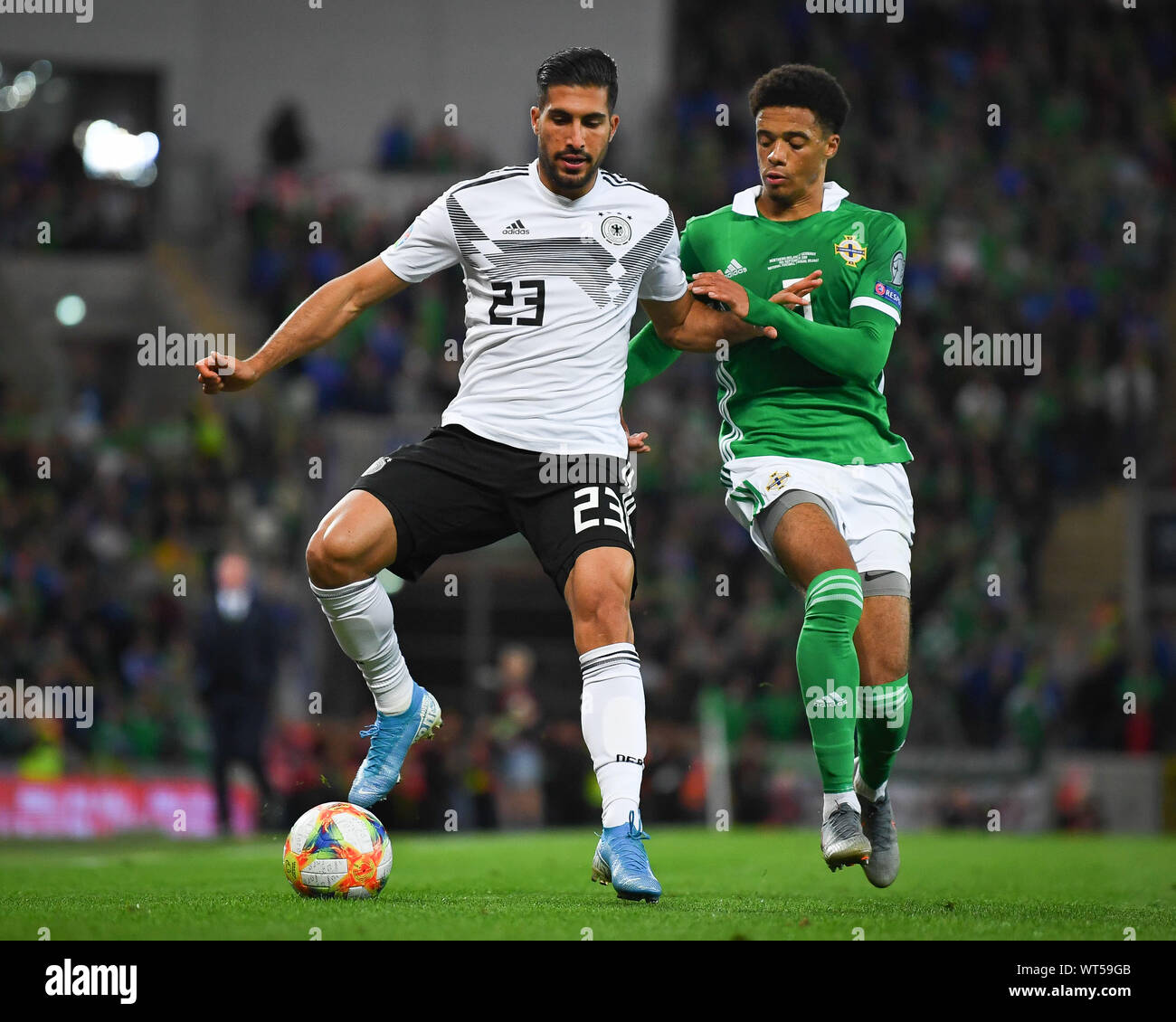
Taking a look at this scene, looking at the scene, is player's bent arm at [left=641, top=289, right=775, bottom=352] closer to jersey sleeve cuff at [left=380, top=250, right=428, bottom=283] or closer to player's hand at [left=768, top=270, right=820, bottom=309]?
player's hand at [left=768, top=270, right=820, bottom=309]

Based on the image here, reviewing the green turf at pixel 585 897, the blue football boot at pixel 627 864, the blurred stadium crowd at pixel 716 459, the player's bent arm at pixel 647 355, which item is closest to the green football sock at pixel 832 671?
the green turf at pixel 585 897

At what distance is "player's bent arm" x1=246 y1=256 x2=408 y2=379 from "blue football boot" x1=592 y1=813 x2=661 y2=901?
1.94 meters

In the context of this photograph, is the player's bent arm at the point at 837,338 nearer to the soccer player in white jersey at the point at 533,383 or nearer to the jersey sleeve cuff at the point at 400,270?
the soccer player in white jersey at the point at 533,383

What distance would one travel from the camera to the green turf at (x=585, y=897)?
4.62 meters

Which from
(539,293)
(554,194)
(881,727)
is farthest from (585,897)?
(554,194)

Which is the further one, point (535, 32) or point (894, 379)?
point (535, 32)

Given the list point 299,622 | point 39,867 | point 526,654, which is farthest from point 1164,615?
point 39,867

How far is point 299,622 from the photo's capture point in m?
16.6

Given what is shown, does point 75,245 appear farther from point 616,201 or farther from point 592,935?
point 592,935

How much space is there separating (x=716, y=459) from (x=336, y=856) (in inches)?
514

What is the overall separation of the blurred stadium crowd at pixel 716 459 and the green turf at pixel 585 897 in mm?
4268

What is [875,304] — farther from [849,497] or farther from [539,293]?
[539,293]

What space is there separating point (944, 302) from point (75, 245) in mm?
11501

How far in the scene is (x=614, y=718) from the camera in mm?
5543
